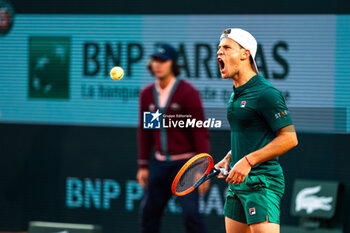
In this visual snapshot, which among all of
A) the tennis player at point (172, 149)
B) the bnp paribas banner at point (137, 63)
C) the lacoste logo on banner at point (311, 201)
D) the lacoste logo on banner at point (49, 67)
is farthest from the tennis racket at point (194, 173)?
the lacoste logo on banner at point (49, 67)

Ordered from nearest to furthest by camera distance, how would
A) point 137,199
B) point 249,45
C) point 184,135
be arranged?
point 249,45, point 184,135, point 137,199

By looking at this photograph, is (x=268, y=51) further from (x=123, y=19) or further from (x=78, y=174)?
(x=78, y=174)

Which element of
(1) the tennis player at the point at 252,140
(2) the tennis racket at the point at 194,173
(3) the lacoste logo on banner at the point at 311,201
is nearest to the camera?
(1) the tennis player at the point at 252,140

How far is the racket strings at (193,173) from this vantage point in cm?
427

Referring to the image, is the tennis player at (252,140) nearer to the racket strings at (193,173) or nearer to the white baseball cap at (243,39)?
the white baseball cap at (243,39)

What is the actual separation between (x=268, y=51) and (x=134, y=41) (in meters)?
1.32

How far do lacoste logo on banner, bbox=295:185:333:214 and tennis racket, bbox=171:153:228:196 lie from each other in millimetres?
2278

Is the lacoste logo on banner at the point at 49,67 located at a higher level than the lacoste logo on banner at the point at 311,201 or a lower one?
higher

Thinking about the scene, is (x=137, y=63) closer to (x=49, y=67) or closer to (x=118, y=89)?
(x=118, y=89)

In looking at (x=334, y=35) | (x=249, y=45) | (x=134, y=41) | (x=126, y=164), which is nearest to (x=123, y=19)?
(x=134, y=41)

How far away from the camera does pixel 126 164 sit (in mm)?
7090

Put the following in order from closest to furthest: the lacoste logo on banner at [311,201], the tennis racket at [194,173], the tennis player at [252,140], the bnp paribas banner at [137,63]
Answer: the tennis player at [252,140] < the tennis racket at [194,173] < the lacoste logo on banner at [311,201] < the bnp paribas banner at [137,63]

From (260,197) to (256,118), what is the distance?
1.51 ft

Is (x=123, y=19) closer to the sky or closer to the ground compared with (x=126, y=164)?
closer to the sky
